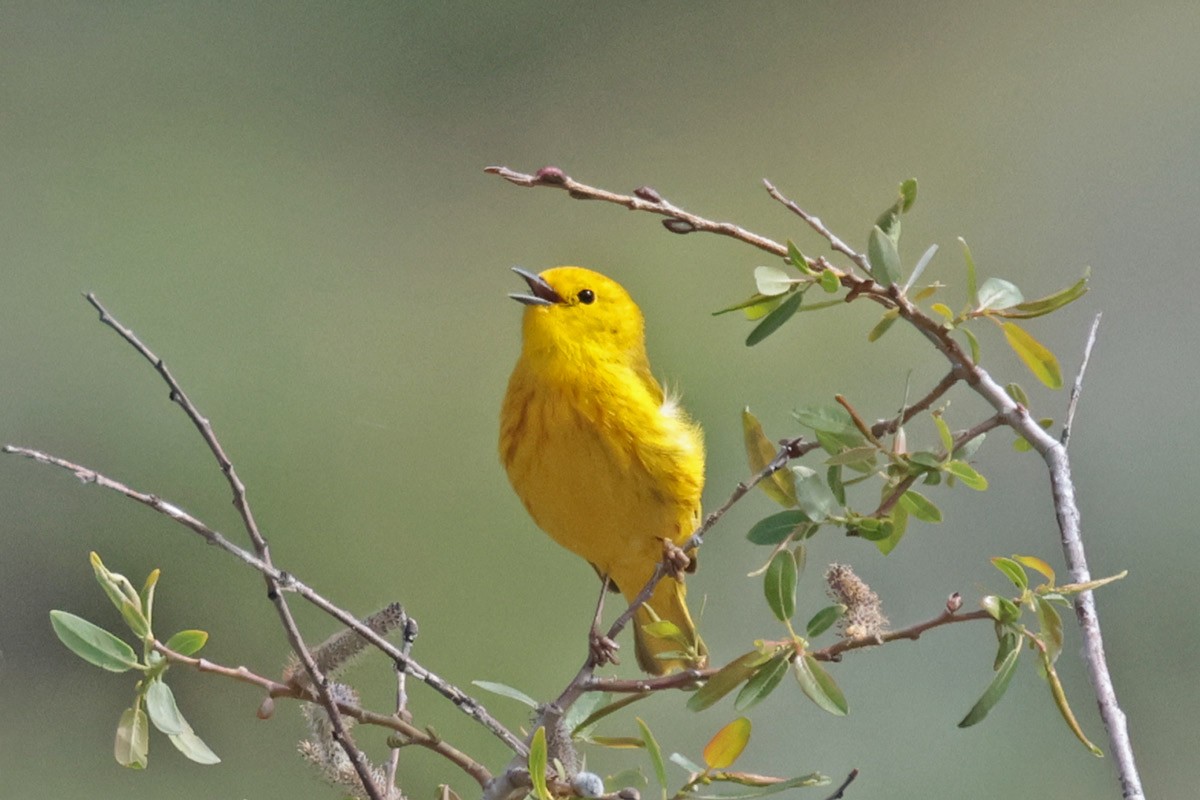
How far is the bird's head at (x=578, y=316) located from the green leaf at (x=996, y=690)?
127cm

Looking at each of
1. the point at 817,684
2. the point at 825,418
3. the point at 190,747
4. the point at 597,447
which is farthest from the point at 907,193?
the point at 597,447

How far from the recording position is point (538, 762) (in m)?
1.04

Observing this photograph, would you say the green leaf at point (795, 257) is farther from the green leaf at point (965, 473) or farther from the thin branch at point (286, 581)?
the thin branch at point (286, 581)

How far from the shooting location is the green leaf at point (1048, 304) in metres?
1.13

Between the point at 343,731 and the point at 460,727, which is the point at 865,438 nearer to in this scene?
the point at 343,731

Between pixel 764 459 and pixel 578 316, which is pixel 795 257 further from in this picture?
pixel 578 316

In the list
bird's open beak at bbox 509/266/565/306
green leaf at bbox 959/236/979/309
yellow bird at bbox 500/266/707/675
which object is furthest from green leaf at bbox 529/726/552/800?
bird's open beak at bbox 509/266/565/306

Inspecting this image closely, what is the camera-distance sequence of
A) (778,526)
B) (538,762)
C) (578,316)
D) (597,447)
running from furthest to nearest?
(578,316) < (597,447) < (778,526) < (538,762)

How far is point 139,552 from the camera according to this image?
379 cm

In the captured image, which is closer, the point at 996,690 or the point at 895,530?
the point at 996,690

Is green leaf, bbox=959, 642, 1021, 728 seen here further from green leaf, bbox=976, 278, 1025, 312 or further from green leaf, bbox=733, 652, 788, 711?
green leaf, bbox=976, 278, 1025, 312

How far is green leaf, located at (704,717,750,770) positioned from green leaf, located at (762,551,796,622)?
0.10 m

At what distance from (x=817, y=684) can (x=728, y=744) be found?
101 mm

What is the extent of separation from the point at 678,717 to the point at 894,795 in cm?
56
